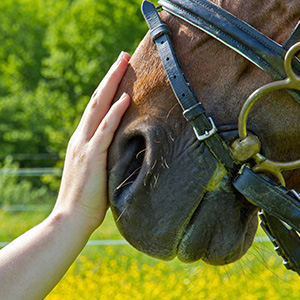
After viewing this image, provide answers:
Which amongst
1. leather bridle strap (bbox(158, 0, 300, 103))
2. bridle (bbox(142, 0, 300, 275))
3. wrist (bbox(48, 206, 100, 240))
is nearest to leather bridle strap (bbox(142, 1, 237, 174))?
bridle (bbox(142, 0, 300, 275))

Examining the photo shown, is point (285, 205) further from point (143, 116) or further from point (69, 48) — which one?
point (69, 48)

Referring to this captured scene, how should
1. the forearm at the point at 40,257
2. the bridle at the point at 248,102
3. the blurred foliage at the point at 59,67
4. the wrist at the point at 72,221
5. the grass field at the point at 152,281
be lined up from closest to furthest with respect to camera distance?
1. the bridle at the point at 248,102
2. the forearm at the point at 40,257
3. the wrist at the point at 72,221
4. the grass field at the point at 152,281
5. the blurred foliage at the point at 59,67

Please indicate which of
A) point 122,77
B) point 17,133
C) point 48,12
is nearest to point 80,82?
point 17,133

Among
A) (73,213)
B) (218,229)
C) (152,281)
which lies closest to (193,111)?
(218,229)

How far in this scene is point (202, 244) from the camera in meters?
1.59

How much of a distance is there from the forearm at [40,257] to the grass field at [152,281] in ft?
6.24

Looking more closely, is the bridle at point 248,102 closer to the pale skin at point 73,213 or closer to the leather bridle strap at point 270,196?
the leather bridle strap at point 270,196

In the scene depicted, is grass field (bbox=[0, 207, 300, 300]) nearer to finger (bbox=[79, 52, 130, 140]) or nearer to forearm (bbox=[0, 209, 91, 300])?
forearm (bbox=[0, 209, 91, 300])

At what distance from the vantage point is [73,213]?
69.4 inches

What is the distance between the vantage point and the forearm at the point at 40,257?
164cm

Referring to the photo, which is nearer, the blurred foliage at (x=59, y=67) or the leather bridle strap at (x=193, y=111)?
the leather bridle strap at (x=193, y=111)

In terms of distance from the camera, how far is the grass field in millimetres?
4195

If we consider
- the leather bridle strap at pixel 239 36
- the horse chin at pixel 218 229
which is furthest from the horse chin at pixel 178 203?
the leather bridle strap at pixel 239 36

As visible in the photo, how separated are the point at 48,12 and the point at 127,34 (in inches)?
199
